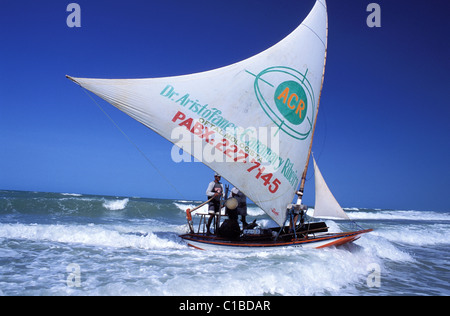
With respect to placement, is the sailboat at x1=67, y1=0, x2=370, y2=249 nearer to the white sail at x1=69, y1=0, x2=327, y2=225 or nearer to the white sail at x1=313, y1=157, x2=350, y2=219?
the white sail at x1=69, y1=0, x2=327, y2=225

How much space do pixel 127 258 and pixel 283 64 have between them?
724cm

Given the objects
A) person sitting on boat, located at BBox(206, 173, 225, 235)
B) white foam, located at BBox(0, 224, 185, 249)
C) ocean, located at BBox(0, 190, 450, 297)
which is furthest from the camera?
white foam, located at BBox(0, 224, 185, 249)

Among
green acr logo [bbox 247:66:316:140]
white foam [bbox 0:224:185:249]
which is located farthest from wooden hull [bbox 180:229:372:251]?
green acr logo [bbox 247:66:316:140]

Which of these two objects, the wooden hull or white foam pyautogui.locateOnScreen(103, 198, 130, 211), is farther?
white foam pyautogui.locateOnScreen(103, 198, 130, 211)

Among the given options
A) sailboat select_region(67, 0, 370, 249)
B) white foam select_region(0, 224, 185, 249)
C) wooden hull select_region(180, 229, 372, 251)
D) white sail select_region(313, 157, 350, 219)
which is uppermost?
sailboat select_region(67, 0, 370, 249)

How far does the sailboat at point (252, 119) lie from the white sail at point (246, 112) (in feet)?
0.08

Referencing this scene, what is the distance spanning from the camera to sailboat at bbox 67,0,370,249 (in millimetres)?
6879

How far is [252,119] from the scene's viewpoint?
7.57 meters

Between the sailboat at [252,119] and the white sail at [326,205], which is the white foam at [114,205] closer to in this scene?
the sailboat at [252,119]

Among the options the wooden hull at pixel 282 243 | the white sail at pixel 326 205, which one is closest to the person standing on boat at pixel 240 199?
the wooden hull at pixel 282 243

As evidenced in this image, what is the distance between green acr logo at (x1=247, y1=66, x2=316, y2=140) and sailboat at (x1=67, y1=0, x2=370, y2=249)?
30 millimetres

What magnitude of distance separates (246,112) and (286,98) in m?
1.39
